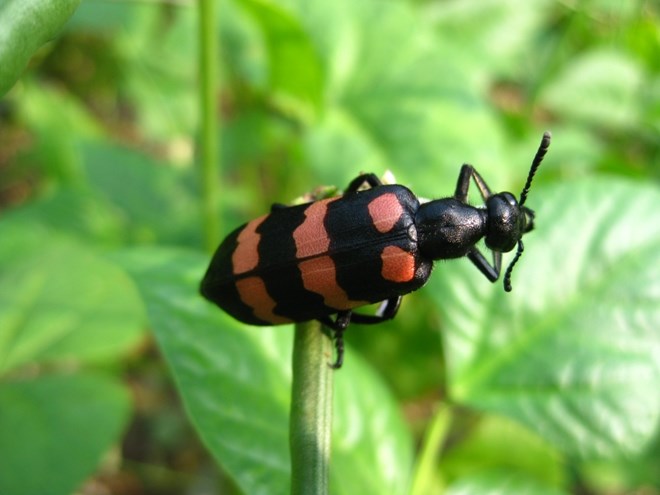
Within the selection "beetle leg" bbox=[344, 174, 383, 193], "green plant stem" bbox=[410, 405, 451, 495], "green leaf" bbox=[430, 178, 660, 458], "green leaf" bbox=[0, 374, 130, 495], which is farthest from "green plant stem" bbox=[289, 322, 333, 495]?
"green leaf" bbox=[0, 374, 130, 495]

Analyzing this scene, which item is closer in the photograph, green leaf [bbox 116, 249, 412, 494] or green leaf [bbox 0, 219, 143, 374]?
green leaf [bbox 116, 249, 412, 494]

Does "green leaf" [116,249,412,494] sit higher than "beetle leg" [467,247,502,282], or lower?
lower

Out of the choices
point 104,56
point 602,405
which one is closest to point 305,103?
point 602,405

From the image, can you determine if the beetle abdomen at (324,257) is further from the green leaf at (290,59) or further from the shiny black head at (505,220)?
the green leaf at (290,59)

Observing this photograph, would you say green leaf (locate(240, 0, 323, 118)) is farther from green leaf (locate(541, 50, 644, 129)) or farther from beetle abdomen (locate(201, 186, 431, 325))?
green leaf (locate(541, 50, 644, 129))

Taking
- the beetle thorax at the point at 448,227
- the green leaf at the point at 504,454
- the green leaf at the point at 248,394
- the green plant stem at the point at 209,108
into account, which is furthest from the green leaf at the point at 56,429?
the green leaf at the point at 504,454

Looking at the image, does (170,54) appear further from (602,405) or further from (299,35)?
(602,405)

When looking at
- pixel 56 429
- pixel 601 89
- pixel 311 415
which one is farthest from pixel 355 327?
pixel 311 415
